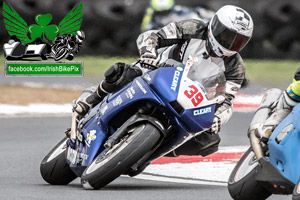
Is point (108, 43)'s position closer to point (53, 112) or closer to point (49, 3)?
point (49, 3)

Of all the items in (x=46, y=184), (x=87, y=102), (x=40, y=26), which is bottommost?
(x=40, y=26)

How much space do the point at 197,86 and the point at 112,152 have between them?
27.8 inches

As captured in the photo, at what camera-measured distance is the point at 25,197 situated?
5984 mm

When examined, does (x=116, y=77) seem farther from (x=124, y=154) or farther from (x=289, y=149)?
(x=289, y=149)

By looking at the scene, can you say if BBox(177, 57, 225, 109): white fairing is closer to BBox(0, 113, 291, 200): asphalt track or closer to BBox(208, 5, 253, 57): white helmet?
BBox(208, 5, 253, 57): white helmet

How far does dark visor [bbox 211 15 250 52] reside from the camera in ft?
21.0

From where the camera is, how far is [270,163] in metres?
5.27

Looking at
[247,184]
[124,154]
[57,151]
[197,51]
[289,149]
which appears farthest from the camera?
[57,151]

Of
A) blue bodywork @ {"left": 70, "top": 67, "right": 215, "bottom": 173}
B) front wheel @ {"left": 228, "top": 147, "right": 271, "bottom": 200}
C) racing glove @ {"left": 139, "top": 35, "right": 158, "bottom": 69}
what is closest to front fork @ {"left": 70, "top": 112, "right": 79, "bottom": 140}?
blue bodywork @ {"left": 70, "top": 67, "right": 215, "bottom": 173}

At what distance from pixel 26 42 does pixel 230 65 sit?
941 cm

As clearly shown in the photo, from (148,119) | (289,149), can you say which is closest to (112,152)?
(148,119)

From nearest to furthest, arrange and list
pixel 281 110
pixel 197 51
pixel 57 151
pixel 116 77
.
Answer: pixel 281 110, pixel 116 77, pixel 197 51, pixel 57 151

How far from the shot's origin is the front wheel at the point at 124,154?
5.92 meters

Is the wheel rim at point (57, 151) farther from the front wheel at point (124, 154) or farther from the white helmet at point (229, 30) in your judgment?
the white helmet at point (229, 30)
